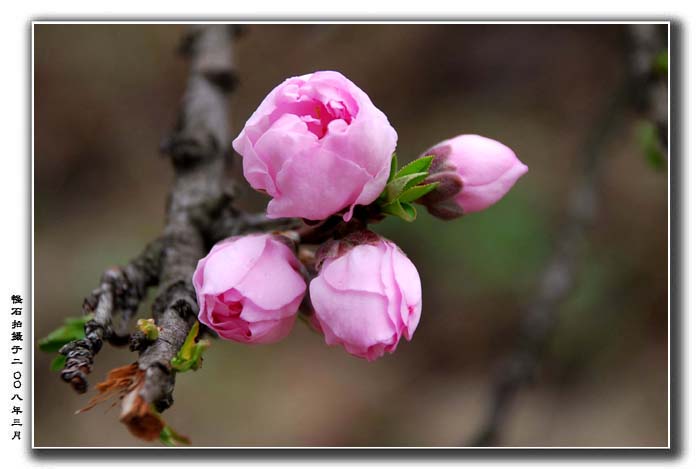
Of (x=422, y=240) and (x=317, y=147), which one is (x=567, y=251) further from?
(x=317, y=147)

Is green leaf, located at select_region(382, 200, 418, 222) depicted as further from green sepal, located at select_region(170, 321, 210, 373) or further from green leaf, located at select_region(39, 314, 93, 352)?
green leaf, located at select_region(39, 314, 93, 352)

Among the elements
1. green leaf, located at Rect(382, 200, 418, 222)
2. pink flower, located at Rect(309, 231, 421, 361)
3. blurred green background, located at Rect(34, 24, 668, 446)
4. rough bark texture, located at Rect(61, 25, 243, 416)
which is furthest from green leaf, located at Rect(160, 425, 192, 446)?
blurred green background, located at Rect(34, 24, 668, 446)

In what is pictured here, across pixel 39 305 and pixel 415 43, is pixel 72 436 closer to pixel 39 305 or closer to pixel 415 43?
pixel 39 305

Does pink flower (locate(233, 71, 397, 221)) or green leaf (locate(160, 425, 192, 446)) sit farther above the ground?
pink flower (locate(233, 71, 397, 221))

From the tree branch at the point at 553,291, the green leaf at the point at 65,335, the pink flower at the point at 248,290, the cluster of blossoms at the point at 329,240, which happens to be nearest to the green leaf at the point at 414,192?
the cluster of blossoms at the point at 329,240

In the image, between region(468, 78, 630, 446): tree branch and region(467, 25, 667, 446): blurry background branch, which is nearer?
region(467, 25, 667, 446): blurry background branch

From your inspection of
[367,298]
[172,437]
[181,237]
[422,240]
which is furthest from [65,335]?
[422,240]
